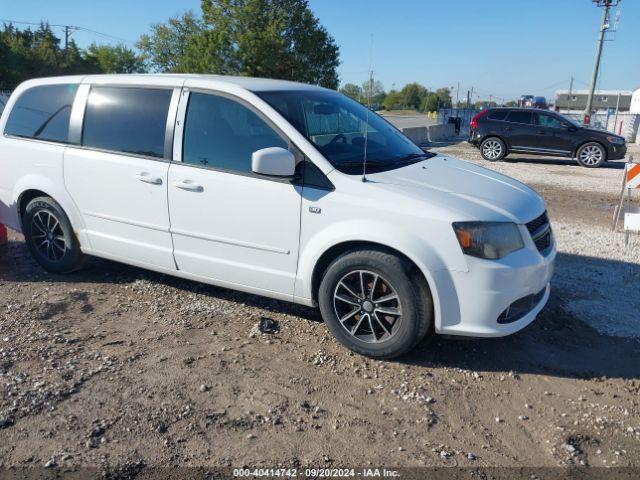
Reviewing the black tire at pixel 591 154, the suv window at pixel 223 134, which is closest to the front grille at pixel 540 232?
the suv window at pixel 223 134

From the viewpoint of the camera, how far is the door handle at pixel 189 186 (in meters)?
4.10

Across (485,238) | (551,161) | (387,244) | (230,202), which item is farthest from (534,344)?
(551,161)

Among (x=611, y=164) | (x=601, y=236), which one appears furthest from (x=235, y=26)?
(x=601, y=236)

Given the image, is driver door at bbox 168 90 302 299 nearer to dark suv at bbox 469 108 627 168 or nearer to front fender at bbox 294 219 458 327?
front fender at bbox 294 219 458 327

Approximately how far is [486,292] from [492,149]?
14.6 m

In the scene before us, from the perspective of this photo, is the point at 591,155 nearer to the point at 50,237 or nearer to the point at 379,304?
the point at 379,304

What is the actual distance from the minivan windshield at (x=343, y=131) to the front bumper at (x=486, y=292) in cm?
107

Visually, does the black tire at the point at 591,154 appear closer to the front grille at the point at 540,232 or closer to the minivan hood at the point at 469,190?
the minivan hood at the point at 469,190

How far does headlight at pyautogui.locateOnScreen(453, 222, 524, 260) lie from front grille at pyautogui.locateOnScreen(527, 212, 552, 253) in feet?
1.02

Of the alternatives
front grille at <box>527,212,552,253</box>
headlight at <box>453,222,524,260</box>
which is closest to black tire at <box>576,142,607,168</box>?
front grille at <box>527,212,552,253</box>

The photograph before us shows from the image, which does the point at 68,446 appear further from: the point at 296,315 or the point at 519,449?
the point at 519,449

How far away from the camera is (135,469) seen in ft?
8.72

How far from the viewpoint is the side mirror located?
3598 mm

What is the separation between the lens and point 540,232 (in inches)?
150
